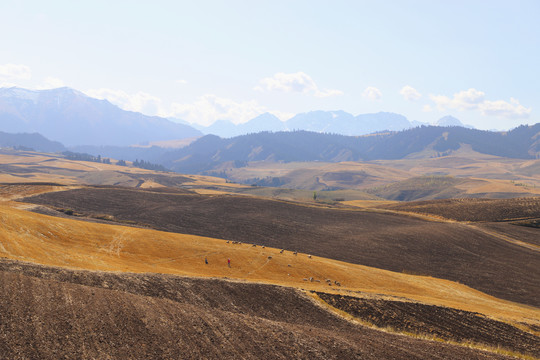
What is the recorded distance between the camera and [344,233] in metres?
86.4

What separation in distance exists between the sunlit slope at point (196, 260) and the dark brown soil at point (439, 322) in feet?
23.8

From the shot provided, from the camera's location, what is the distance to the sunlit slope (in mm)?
43375

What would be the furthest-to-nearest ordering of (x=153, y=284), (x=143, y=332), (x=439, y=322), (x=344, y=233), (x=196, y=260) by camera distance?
(x=344, y=233), (x=196, y=260), (x=439, y=322), (x=153, y=284), (x=143, y=332)

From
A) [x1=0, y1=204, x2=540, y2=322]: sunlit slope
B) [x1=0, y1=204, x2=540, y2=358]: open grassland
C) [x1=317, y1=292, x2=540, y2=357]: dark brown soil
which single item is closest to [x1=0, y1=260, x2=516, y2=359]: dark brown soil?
[x1=0, y1=204, x2=540, y2=358]: open grassland

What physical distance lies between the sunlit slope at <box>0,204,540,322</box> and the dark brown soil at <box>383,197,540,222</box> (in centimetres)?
5820

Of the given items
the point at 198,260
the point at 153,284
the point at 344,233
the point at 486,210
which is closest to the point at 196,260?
the point at 198,260

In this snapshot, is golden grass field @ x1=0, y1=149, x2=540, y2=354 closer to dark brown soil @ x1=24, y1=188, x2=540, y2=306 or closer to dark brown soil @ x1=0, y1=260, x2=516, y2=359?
dark brown soil @ x1=24, y1=188, x2=540, y2=306

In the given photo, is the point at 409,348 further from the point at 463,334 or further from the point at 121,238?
the point at 121,238

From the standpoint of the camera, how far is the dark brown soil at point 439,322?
29.1 meters

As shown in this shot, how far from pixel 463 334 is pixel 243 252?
34.2 meters

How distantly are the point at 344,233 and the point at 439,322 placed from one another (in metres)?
54.4

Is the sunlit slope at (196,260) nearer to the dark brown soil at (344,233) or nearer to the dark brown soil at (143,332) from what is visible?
the dark brown soil at (344,233)

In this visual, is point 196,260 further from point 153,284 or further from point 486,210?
point 486,210

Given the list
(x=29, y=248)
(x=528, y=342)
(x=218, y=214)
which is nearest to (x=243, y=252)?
(x=29, y=248)
